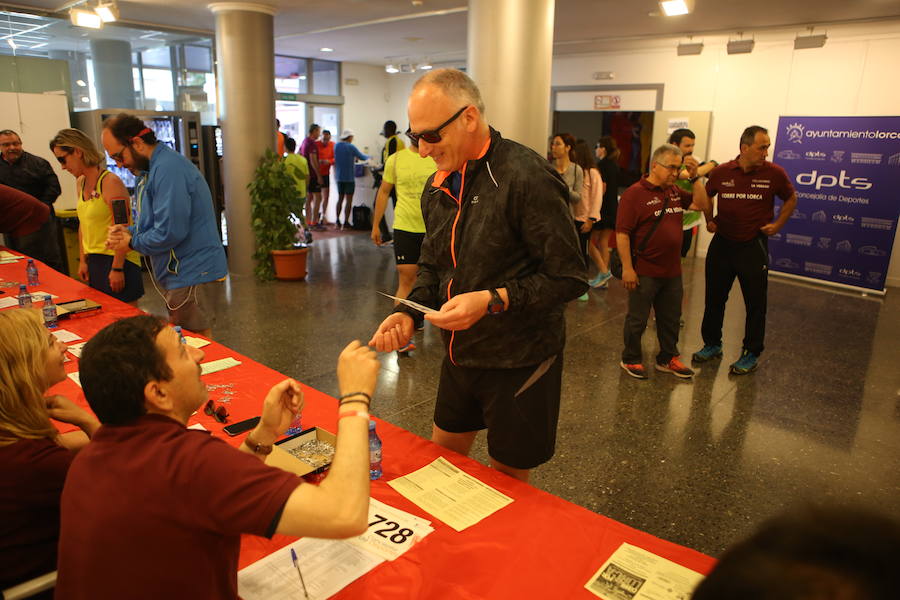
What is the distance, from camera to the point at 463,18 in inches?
319

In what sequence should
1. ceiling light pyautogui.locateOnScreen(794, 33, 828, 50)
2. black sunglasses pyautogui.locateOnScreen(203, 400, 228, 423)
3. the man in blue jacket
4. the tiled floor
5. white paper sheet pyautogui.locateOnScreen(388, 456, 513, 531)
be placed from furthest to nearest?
ceiling light pyautogui.locateOnScreen(794, 33, 828, 50) → the man in blue jacket → the tiled floor → black sunglasses pyautogui.locateOnScreen(203, 400, 228, 423) → white paper sheet pyautogui.locateOnScreen(388, 456, 513, 531)

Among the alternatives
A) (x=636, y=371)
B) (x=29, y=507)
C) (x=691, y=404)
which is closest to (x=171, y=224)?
(x=29, y=507)

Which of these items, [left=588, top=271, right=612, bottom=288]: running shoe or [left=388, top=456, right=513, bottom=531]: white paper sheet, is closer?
[left=388, top=456, right=513, bottom=531]: white paper sheet

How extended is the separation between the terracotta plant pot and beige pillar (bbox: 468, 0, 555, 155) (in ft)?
11.5

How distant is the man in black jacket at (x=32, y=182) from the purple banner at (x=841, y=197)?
836 centimetres

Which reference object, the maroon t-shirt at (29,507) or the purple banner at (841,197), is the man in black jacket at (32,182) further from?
the purple banner at (841,197)

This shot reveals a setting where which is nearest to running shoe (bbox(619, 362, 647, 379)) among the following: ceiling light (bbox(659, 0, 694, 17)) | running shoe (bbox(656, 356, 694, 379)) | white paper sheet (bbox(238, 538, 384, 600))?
running shoe (bbox(656, 356, 694, 379))

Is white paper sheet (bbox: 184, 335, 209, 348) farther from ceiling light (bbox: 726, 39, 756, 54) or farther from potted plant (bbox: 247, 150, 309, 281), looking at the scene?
ceiling light (bbox: 726, 39, 756, 54)

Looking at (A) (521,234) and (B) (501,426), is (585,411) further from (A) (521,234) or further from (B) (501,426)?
(A) (521,234)

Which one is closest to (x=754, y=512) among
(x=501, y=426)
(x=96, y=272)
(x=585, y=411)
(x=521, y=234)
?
(x=585, y=411)

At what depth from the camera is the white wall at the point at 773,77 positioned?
7.28 meters

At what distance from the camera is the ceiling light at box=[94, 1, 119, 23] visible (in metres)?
5.80

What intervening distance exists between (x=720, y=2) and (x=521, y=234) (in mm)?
6202

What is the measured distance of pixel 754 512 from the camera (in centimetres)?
283
